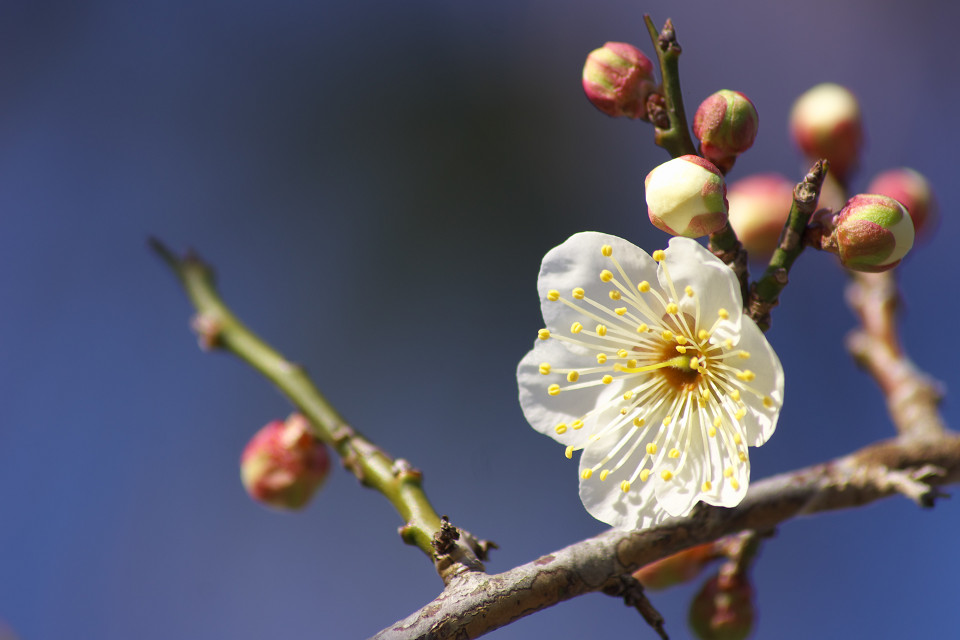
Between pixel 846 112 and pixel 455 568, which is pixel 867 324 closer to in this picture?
pixel 846 112

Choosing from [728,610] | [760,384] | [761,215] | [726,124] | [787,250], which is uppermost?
[761,215]

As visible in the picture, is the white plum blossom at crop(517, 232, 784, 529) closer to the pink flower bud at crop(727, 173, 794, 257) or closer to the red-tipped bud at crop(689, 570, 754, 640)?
the red-tipped bud at crop(689, 570, 754, 640)

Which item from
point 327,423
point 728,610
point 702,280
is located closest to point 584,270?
point 702,280

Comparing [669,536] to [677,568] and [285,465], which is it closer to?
[677,568]

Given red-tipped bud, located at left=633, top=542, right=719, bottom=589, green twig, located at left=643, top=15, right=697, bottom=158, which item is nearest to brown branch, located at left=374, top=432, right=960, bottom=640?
red-tipped bud, located at left=633, top=542, right=719, bottom=589

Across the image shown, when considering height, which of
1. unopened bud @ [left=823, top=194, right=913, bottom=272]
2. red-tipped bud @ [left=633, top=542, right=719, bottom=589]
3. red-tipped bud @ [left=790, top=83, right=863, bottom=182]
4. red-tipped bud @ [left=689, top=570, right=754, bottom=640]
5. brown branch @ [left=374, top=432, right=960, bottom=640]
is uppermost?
red-tipped bud @ [left=790, top=83, right=863, bottom=182]

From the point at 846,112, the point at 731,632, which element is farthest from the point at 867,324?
the point at 731,632
